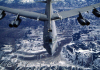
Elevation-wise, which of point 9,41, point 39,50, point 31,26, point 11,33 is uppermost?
point 31,26

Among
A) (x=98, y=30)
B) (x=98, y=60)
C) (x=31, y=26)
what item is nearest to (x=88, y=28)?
(x=98, y=30)

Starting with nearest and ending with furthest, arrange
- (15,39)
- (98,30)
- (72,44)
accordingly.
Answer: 1. (72,44)
2. (15,39)
3. (98,30)

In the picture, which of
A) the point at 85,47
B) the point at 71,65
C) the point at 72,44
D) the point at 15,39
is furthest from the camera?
the point at 15,39

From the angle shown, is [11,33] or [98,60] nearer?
[98,60]

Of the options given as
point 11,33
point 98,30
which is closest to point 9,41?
point 11,33

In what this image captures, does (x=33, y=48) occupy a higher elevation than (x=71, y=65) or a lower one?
higher

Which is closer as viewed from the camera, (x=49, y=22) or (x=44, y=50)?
(x=49, y=22)

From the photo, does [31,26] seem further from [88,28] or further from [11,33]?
[88,28]

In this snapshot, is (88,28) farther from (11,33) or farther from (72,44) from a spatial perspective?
(11,33)

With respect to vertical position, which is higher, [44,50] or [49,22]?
[49,22]

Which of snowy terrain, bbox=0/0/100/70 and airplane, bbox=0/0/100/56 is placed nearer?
airplane, bbox=0/0/100/56

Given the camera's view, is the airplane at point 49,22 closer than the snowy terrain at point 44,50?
Yes
